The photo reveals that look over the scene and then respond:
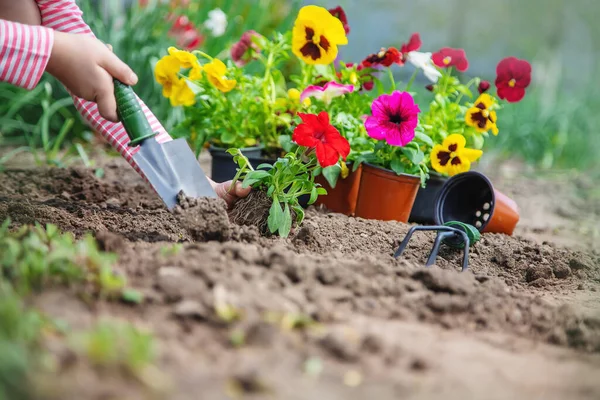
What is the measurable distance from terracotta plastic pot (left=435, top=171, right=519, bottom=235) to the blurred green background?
5.57 feet

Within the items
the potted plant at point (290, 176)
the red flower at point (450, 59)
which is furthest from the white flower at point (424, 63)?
the potted plant at point (290, 176)

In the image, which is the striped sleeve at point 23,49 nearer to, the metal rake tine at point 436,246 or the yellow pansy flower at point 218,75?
the yellow pansy flower at point 218,75

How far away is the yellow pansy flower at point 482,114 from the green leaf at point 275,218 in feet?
3.29

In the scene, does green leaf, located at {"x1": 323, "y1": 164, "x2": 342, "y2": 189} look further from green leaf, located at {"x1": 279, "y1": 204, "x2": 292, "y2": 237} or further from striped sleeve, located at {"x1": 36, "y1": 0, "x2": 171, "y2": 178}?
striped sleeve, located at {"x1": 36, "y1": 0, "x2": 171, "y2": 178}

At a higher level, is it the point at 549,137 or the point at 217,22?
the point at 217,22

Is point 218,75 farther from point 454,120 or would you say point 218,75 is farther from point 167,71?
point 454,120

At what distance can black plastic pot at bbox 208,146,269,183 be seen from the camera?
8.02 ft

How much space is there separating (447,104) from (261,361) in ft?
6.00

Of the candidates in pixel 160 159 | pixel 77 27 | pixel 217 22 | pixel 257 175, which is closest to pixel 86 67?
pixel 160 159

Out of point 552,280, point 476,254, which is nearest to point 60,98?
point 476,254

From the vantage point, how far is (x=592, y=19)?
7.23 m

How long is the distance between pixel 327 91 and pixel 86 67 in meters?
0.92

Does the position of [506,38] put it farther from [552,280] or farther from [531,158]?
[552,280]

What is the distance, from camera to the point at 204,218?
174 centimetres
